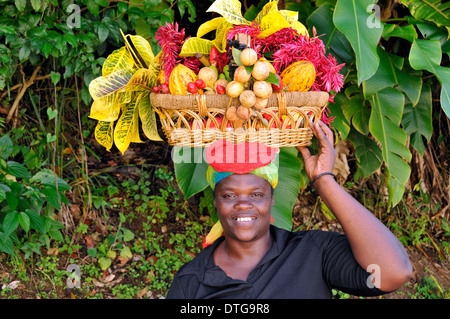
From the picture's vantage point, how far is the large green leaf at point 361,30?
6.35 ft

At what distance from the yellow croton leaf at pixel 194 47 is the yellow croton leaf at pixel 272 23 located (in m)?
0.20

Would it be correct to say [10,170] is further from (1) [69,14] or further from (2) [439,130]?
(2) [439,130]

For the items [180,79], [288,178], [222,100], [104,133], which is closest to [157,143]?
[288,178]

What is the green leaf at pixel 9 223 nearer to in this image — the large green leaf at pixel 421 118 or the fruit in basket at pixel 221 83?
the fruit in basket at pixel 221 83

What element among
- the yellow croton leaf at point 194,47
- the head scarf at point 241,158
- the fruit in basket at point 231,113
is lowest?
the head scarf at point 241,158

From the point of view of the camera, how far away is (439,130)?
13.0 ft

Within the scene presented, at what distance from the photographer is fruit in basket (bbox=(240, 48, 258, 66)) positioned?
1.37m

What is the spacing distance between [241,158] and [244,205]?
16 cm

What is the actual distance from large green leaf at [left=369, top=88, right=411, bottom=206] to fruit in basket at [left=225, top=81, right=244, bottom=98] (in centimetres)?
139

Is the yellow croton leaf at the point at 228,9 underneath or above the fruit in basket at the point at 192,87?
above

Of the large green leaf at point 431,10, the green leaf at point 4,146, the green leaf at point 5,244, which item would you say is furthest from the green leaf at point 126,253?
the large green leaf at point 431,10

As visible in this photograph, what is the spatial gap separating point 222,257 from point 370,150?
184 centimetres

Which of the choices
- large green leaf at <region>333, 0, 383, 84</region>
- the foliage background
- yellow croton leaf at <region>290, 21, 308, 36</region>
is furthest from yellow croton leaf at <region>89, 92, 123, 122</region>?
large green leaf at <region>333, 0, 383, 84</region>

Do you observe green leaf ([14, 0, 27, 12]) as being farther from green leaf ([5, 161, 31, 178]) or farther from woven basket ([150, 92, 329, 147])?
woven basket ([150, 92, 329, 147])
